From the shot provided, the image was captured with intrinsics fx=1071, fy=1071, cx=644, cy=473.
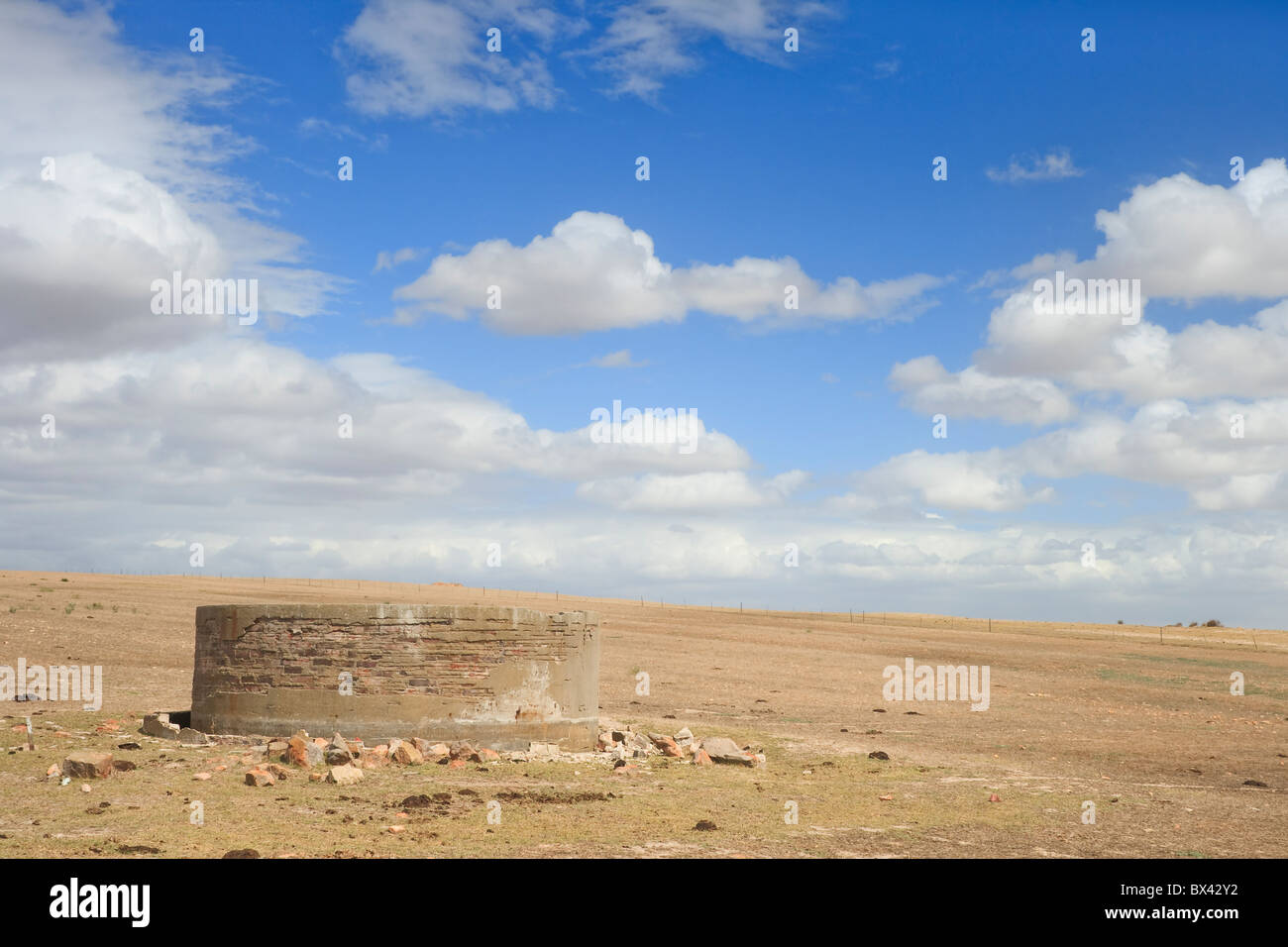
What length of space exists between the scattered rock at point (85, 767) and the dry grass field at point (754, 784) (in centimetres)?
30

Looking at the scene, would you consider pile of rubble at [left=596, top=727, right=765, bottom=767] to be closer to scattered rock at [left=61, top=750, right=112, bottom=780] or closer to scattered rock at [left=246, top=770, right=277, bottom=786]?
scattered rock at [left=246, top=770, right=277, bottom=786]

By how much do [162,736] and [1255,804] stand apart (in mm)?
16069

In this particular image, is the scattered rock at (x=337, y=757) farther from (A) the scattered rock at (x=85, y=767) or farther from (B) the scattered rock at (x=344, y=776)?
(A) the scattered rock at (x=85, y=767)

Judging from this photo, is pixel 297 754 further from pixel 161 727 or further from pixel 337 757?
pixel 161 727

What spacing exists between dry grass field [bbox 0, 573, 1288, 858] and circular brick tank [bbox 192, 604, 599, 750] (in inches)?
36.6

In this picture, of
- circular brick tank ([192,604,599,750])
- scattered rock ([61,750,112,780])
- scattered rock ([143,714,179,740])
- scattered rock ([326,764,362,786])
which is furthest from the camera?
scattered rock ([143,714,179,740])

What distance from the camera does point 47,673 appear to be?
86.4ft

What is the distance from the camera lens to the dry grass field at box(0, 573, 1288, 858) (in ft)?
35.8

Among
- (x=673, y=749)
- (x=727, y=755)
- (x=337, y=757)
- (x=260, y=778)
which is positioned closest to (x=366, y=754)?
(x=337, y=757)

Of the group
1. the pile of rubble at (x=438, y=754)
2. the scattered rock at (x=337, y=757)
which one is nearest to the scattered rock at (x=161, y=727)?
the pile of rubble at (x=438, y=754)

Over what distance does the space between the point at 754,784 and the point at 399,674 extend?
545 cm

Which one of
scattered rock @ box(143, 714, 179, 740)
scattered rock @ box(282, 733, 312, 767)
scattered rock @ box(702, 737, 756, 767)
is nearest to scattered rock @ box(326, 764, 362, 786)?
scattered rock @ box(282, 733, 312, 767)
